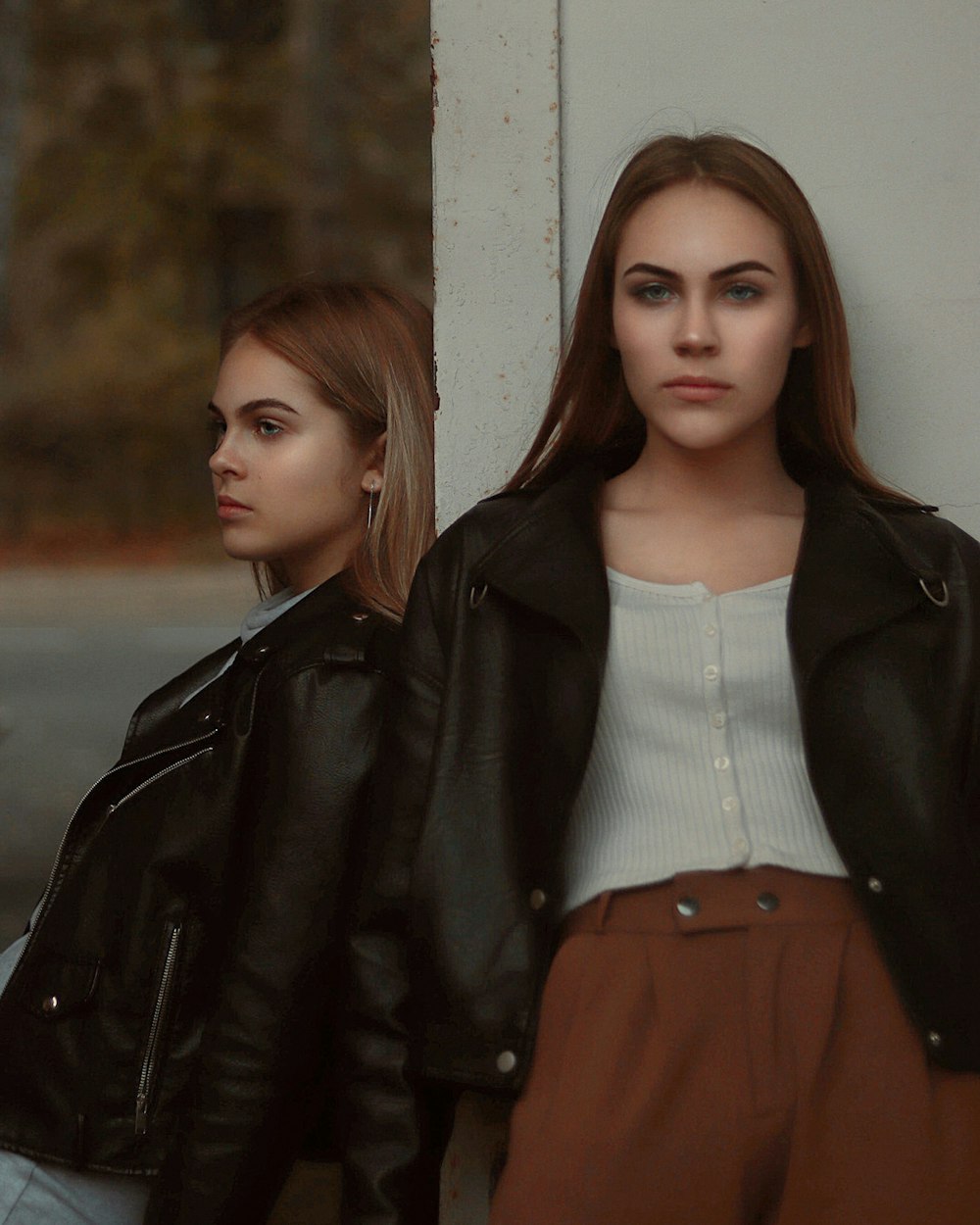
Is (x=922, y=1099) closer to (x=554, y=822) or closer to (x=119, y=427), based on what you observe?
(x=554, y=822)

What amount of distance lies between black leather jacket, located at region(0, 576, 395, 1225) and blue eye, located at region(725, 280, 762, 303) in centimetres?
63

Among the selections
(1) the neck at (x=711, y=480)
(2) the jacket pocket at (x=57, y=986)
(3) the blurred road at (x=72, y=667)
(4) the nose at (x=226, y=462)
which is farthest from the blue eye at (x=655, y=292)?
(3) the blurred road at (x=72, y=667)

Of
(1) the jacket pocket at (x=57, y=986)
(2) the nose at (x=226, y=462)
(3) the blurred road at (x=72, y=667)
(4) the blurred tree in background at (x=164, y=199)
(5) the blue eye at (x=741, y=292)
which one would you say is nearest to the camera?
(5) the blue eye at (x=741, y=292)

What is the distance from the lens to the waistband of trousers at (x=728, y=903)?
145 cm

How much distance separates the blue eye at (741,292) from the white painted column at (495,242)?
40 cm

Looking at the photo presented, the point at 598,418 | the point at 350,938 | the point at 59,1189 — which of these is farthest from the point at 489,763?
the point at 59,1189

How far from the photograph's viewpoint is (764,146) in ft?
6.33

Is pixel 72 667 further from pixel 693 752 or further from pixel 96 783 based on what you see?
pixel 693 752

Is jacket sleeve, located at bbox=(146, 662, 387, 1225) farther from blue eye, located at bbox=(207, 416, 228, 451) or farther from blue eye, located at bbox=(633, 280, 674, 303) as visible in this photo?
blue eye, located at bbox=(633, 280, 674, 303)

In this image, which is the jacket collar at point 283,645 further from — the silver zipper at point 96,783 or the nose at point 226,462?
the nose at point 226,462

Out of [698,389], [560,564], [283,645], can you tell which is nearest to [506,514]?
→ [560,564]

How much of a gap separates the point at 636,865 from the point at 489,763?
0.18m

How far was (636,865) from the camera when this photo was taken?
59.4 inches

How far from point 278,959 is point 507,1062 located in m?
0.41
